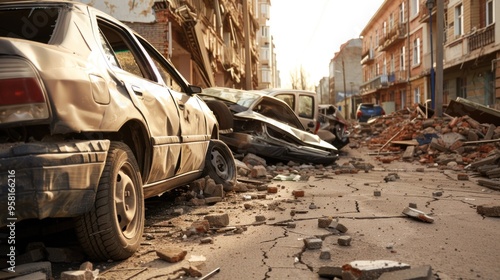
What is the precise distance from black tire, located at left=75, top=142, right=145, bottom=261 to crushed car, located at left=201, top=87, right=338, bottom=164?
16.4 ft

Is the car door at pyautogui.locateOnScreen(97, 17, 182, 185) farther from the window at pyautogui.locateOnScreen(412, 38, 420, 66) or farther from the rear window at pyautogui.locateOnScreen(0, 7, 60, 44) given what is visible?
the window at pyautogui.locateOnScreen(412, 38, 420, 66)

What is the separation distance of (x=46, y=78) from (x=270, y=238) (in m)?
2.11

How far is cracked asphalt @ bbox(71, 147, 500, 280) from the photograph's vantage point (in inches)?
117

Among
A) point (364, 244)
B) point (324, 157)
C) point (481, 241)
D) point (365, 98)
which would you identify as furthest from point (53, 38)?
point (365, 98)

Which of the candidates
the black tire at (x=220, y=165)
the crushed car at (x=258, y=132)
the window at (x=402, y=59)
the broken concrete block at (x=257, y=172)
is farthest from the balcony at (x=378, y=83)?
the black tire at (x=220, y=165)

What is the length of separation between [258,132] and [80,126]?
6535 millimetres

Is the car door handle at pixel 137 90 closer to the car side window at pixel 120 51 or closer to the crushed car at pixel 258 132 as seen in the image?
the car side window at pixel 120 51

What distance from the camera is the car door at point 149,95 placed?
3.54 metres

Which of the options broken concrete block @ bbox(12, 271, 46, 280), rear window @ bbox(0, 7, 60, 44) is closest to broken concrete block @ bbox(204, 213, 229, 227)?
broken concrete block @ bbox(12, 271, 46, 280)

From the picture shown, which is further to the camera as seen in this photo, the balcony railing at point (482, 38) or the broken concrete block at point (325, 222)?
the balcony railing at point (482, 38)

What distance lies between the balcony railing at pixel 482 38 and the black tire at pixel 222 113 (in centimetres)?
1776

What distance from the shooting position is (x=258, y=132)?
9102 millimetres

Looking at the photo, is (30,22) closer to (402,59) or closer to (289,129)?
(289,129)

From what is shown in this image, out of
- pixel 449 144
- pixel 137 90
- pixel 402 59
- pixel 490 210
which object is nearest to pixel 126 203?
pixel 137 90
